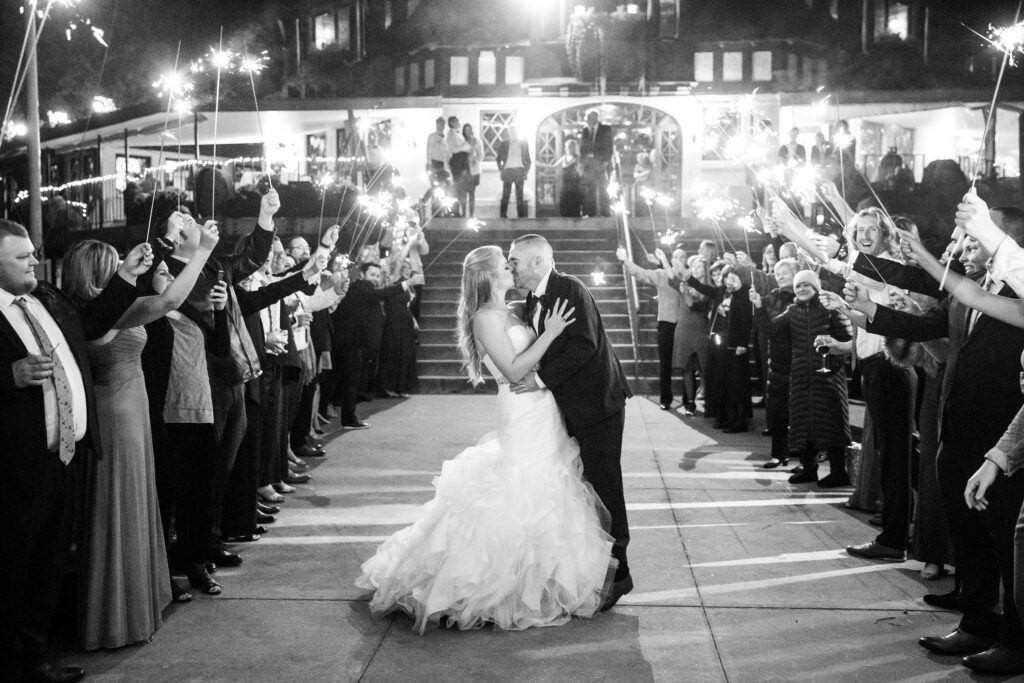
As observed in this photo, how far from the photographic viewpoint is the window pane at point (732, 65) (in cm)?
3152

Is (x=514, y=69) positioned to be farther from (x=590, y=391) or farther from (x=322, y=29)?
(x=590, y=391)

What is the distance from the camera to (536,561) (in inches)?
223

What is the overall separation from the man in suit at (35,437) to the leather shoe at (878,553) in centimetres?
486

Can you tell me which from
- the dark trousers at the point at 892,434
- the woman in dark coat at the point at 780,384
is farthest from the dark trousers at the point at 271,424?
the woman in dark coat at the point at 780,384

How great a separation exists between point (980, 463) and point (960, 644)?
906 millimetres

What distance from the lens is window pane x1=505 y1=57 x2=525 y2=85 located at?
31.3m

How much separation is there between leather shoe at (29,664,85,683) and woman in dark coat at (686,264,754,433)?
358 inches

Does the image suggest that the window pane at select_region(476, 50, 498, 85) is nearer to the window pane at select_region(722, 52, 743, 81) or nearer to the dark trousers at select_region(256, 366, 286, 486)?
the window pane at select_region(722, 52, 743, 81)

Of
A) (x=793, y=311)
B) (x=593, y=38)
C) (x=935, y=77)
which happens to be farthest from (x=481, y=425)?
(x=935, y=77)

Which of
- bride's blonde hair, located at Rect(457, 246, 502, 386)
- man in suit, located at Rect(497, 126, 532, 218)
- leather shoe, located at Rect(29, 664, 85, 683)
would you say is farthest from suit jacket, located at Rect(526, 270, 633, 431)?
man in suit, located at Rect(497, 126, 532, 218)

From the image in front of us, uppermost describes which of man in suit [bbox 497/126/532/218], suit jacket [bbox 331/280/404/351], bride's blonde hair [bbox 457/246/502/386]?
man in suit [bbox 497/126/532/218]

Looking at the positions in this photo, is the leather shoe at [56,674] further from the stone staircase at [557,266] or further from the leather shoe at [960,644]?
the stone staircase at [557,266]

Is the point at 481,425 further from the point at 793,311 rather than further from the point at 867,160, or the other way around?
the point at 867,160

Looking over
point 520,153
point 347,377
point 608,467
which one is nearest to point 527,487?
point 608,467
